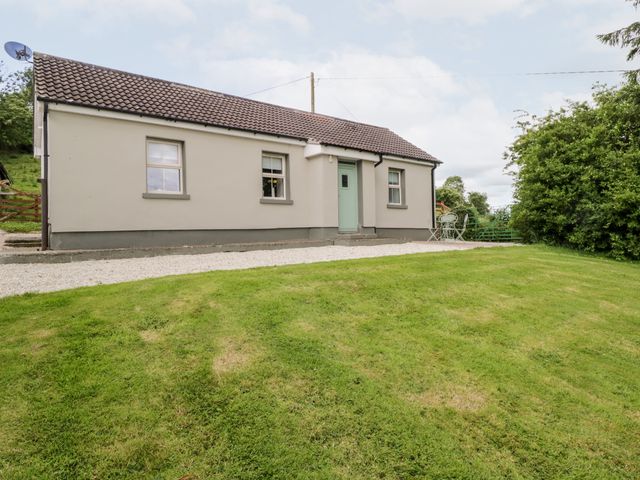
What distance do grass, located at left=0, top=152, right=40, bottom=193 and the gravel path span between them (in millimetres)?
24161

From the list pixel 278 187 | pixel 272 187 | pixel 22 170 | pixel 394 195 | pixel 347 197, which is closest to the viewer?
pixel 272 187

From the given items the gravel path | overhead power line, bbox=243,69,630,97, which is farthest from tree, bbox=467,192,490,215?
the gravel path

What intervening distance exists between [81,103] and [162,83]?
12.2 feet

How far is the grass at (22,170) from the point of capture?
29761 mm

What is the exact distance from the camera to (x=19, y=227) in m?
18.4

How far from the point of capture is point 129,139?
9.88 metres

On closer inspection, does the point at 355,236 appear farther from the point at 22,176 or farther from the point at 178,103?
the point at 22,176

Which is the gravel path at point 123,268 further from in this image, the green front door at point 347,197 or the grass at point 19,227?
the grass at point 19,227

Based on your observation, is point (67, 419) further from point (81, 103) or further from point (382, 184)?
point (382, 184)

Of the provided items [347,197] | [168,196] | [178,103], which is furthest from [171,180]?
[347,197]

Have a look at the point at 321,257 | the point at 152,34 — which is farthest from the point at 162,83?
the point at 321,257

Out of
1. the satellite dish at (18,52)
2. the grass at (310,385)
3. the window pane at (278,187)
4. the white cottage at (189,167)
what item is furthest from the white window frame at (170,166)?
the grass at (310,385)

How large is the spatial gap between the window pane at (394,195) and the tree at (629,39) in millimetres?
8236

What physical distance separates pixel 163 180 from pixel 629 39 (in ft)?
49.4
